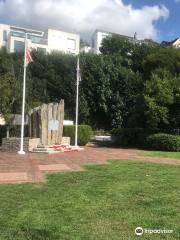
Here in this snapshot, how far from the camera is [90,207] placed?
7.93 m

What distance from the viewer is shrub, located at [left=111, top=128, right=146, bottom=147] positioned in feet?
94.9

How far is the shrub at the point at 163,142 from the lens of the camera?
2500 cm

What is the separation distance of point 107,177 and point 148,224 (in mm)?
5022

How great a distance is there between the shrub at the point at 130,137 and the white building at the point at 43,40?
51.1 metres

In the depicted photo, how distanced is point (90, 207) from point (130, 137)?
75.4 ft

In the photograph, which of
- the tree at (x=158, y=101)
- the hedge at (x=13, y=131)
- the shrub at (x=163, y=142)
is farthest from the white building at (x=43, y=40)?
the shrub at (x=163, y=142)

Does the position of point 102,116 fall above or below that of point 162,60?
below

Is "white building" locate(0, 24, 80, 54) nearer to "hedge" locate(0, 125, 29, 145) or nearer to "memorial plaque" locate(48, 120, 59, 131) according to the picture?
"hedge" locate(0, 125, 29, 145)

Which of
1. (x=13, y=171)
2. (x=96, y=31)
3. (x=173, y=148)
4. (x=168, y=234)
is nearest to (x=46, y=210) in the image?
(x=168, y=234)

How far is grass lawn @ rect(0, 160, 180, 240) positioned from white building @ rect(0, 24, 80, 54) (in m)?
71.5

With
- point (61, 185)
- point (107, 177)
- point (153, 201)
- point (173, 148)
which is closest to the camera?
point (153, 201)

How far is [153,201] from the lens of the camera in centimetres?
852

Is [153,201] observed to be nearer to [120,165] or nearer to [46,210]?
[46,210]

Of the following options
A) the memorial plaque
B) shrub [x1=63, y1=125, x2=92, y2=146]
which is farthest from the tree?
the memorial plaque
